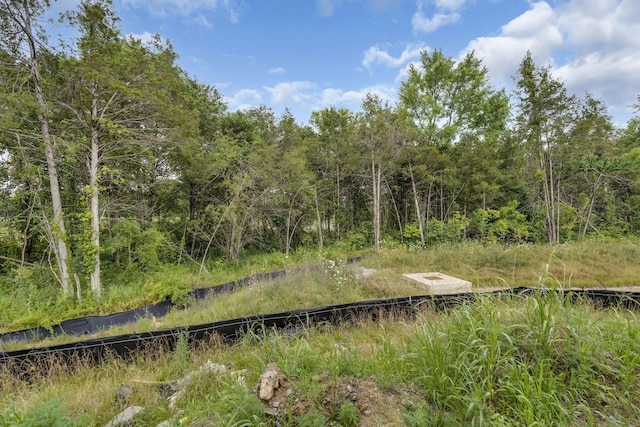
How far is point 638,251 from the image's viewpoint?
7309 millimetres

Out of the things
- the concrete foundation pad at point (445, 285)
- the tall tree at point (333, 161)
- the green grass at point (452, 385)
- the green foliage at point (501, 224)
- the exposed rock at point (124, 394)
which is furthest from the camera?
the tall tree at point (333, 161)

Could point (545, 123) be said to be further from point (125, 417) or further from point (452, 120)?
point (125, 417)

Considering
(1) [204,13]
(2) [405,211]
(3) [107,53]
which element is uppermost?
(1) [204,13]

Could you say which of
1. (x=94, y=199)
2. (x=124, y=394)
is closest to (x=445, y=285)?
(x=124, y=394)

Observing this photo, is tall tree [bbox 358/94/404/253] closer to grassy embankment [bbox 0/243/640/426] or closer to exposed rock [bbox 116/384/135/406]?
grassy embankment [bbox 0/243/640/426]

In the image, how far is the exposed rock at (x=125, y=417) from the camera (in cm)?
162

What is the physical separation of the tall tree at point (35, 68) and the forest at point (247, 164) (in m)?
0.03

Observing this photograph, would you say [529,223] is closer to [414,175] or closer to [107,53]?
[414,175]

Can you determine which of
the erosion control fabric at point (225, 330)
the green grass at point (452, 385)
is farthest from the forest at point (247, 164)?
the green grass at point (452, 385)

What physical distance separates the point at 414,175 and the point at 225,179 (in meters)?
8.34

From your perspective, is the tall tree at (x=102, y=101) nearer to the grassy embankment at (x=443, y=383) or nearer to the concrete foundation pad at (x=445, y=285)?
the grassy embankment at (x=443, y=383)

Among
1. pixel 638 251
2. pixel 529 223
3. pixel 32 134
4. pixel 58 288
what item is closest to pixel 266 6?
pixel 32 134

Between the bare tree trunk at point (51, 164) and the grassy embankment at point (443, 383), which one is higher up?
the bare tree trunk at point (51, 164)

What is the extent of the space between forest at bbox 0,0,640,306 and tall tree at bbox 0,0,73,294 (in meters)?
0.03
